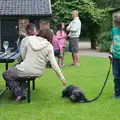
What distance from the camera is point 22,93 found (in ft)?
24.1

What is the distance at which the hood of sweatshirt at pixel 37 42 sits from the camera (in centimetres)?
690

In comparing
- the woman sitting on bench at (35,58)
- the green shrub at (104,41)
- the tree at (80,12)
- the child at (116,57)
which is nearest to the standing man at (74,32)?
the child at (116,57)

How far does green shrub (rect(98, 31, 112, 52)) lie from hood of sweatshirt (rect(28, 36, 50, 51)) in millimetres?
17704

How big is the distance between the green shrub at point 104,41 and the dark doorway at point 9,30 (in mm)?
7393

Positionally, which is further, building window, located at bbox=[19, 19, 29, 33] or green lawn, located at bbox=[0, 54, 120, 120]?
building window, located at bbox=[19, 19, 29, 33]

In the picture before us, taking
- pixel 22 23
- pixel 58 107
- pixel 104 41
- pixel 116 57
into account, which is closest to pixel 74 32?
pixel 22 23

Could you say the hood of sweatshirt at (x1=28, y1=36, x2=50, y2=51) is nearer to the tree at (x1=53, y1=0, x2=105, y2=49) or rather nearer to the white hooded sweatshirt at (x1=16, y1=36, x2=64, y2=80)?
the white hooded sweatshirt at (x1=16, y1=36, x2=64, y2=80)

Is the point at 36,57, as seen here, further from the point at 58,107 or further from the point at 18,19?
the point at 18,19

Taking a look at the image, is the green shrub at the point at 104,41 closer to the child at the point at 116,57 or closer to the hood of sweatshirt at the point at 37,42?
the child at the point at 116,57

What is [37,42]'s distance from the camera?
A: 6.98 meters

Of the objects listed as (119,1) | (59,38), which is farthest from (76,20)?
(119,1)

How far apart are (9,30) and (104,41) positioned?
26.7ft

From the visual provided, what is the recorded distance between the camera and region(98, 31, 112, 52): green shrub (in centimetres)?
2479

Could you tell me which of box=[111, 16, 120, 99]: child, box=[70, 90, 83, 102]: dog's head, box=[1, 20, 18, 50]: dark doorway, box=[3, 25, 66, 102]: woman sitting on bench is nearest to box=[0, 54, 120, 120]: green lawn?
box=[70, 90, 83, 102]: dog's head
